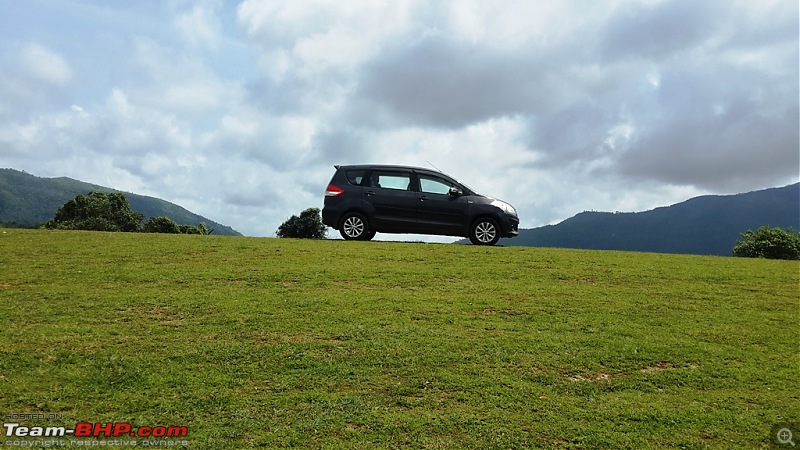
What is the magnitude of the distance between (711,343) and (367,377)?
5.80m

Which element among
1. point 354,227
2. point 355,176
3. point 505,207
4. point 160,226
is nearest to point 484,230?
point 505,207

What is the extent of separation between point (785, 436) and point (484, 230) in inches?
464

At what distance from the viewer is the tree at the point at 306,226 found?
57.1m

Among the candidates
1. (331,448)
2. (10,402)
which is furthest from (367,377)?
(10,402)

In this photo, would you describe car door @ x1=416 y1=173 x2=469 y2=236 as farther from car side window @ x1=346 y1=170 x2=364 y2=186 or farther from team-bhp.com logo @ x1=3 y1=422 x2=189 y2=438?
team-bhp.com logo @ x1=3 y1=422 x2=189 y2=438

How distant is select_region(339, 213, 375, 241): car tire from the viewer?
1756 centimetres

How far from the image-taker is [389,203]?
1733 centimetres

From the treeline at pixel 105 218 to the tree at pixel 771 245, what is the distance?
5209 centimetres

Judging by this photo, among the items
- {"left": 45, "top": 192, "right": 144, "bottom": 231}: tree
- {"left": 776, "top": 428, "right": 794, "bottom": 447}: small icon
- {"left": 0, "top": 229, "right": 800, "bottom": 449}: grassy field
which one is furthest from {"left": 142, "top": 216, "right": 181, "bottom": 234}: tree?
{"left": 776, "top": 428, "right": 794, "bottom": 447}: small icon

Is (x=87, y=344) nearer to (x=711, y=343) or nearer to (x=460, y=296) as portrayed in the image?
(x=460, y=296)

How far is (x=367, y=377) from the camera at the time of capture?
6695mm

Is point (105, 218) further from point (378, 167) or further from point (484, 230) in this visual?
point (484, 230)

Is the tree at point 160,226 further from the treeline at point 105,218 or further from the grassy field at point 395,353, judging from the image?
the grassy field at point 395,353

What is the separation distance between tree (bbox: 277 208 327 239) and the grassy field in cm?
4386
